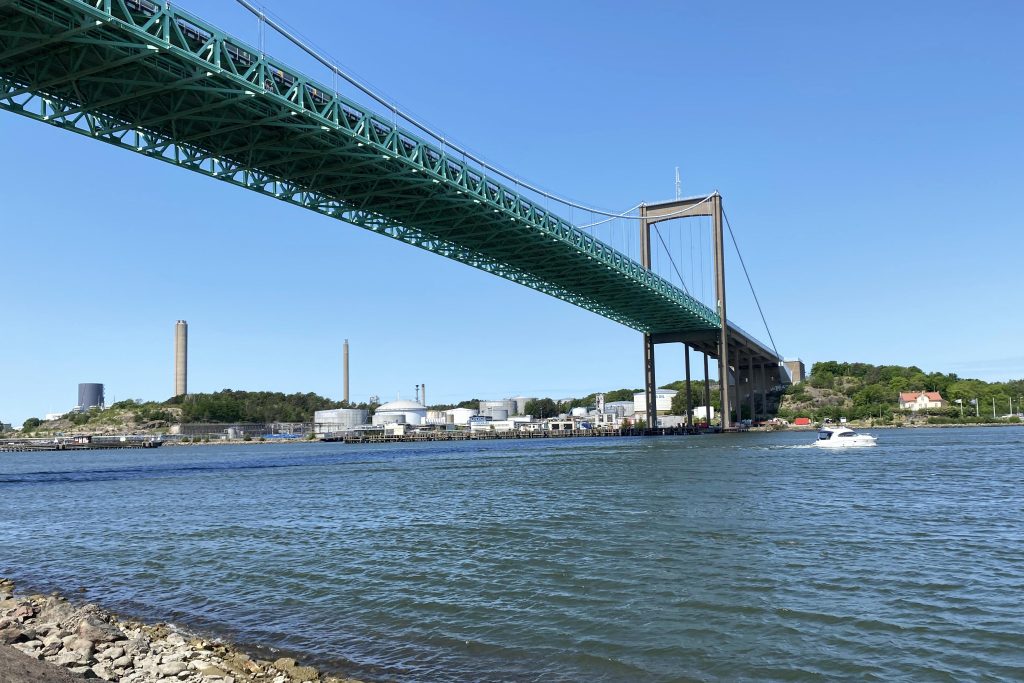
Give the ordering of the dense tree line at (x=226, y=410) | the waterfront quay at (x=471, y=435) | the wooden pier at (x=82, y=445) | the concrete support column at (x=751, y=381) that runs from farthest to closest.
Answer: the dense tree line at (x=226, y=410)
the wooden pier at (x=82, y=445)
the waterfront quay at (x=471, y=435)
the concrete support column at (x=751, y=381)

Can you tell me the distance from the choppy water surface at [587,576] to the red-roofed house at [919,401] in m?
115

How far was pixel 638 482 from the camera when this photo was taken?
3077cm

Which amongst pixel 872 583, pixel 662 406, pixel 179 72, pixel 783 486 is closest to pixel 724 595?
pixel 872 583

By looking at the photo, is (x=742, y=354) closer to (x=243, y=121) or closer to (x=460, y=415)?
(x=460, y=415)

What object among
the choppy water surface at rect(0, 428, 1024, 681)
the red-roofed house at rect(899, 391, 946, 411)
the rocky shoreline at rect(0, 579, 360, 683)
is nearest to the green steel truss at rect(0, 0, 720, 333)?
the choppy water surface at rect(0, 428, 1024, 681)

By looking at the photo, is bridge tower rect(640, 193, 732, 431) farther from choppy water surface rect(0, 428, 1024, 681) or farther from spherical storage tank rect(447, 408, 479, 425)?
spherical storage tank rect(447, 408, 479, 425)

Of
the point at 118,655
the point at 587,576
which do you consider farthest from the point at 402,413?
the point at 118,655

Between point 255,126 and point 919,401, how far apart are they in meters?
131

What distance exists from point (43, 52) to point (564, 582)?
83.2 ft

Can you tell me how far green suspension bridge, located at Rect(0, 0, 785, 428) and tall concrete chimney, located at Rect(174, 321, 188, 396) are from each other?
145 metres

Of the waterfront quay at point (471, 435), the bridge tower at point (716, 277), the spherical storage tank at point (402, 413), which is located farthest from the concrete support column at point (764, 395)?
the spherical storage tank at point (402, 413)

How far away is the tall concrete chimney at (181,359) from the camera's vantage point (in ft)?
610

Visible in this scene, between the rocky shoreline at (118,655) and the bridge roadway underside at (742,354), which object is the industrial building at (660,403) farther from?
the rocky shoreline at (118,655)

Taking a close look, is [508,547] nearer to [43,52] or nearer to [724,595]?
[724,595]
